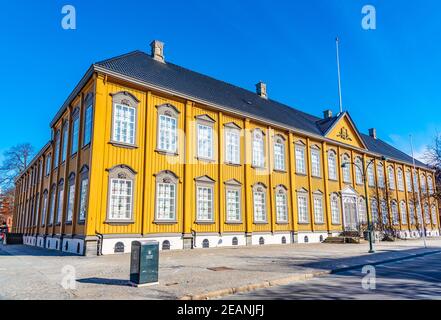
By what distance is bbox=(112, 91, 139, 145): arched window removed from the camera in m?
18.3

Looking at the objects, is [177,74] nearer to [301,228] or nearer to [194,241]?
[194,241]

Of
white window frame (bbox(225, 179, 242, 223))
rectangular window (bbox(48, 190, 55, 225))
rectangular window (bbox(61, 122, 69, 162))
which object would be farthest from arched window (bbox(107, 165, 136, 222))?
rectangular window (bbox(48, 190, 55, 225))

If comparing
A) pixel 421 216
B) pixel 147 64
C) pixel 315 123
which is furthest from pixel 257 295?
pixel 421 216

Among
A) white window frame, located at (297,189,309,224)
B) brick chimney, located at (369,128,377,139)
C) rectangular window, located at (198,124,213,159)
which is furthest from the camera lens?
brick chimney, located at (369,128,377,139)

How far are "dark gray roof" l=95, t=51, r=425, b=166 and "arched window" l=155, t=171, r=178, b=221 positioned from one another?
5.61 meters

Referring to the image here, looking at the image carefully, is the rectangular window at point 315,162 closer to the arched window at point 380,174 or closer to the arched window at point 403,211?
the arched window at point 380,174

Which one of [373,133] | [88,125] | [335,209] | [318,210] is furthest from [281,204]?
[373,133]

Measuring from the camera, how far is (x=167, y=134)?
20.3 metres

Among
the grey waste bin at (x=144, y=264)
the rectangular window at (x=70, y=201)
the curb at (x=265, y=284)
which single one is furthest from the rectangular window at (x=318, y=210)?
the grey waste bin at (x=144, y=264)

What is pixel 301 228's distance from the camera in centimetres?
2708

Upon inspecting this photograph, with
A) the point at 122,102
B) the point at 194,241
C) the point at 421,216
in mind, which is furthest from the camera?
the point at 421,216

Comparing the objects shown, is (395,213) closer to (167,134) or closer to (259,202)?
(259,202)

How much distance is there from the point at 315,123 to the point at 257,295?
100.0 feet

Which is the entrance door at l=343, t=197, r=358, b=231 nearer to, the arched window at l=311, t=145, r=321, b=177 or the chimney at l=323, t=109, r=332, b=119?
the arched window at l=311, t=145, r=321, b=177
